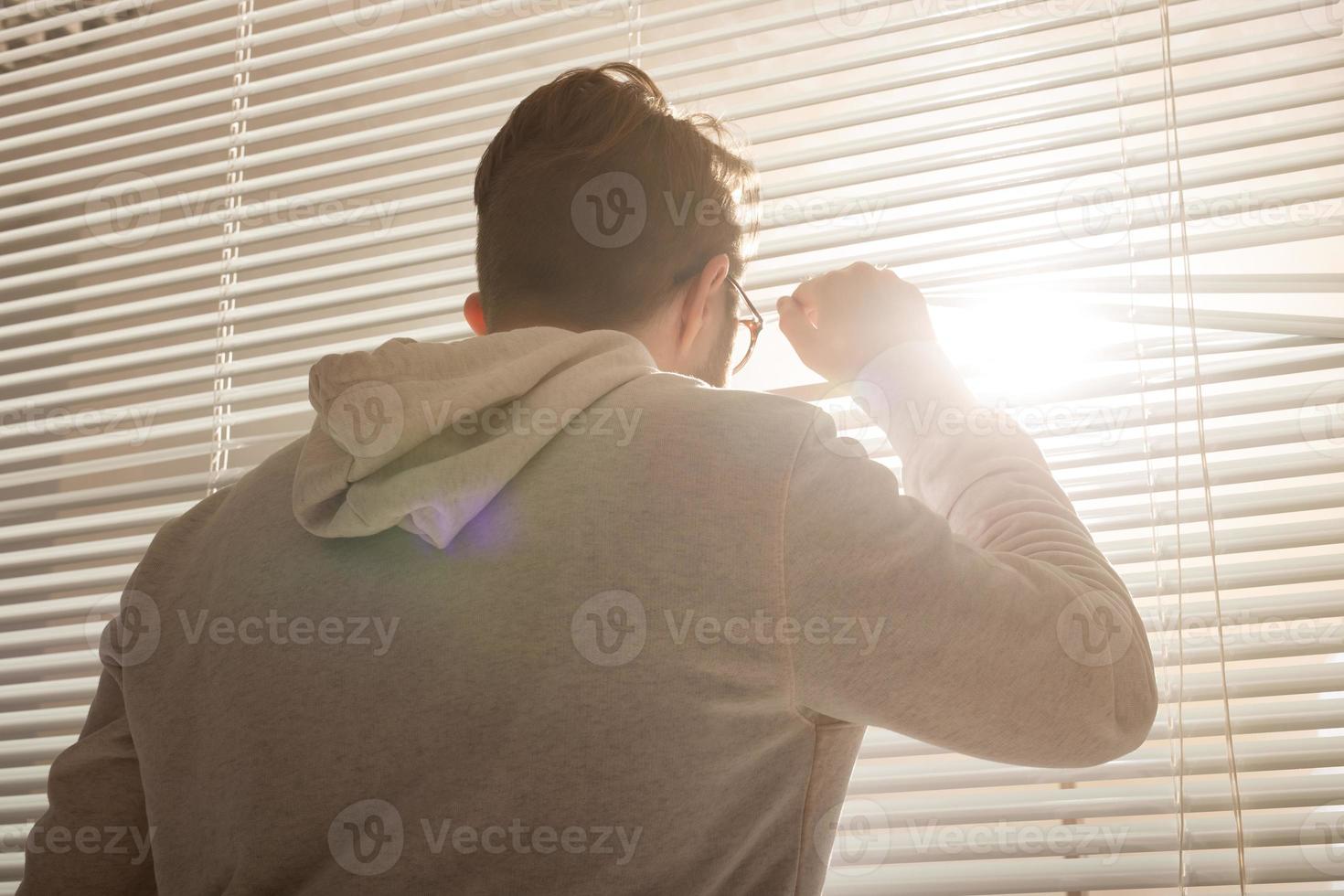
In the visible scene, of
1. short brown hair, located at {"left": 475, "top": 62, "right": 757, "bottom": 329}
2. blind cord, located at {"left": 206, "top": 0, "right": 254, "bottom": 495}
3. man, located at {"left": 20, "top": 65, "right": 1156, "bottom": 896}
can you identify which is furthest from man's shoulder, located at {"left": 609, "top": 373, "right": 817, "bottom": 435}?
blind cord, located at {"left": 206, "top": 0, "right": 254, "bottom": 495}

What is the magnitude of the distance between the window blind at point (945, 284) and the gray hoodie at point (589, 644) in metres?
0.30

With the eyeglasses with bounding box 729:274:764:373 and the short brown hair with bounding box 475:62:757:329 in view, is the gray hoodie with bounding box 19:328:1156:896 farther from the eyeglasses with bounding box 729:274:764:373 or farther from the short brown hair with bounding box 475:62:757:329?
the eyeglasses with bounding box 729:274:764:373

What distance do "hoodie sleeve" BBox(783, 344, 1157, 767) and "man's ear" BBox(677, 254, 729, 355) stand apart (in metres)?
0.23

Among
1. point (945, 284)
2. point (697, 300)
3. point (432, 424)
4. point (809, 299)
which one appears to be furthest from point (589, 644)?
point (945, 284)

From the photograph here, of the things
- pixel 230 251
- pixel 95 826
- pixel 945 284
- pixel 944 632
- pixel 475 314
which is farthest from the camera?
pixel 230 251

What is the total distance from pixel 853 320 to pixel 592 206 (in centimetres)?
25

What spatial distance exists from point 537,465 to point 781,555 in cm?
17

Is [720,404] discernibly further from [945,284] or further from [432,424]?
[945,284]

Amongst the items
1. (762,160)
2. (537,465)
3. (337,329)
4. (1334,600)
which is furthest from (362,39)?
(1334,600)

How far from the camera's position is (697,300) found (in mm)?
817

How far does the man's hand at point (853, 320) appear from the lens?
838 mm

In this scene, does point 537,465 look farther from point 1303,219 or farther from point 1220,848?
point 1303,219

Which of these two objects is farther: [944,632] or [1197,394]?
[1197,394]

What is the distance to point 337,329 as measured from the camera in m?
1.23
